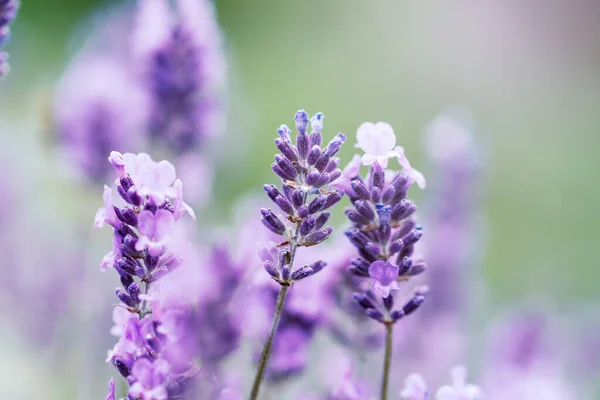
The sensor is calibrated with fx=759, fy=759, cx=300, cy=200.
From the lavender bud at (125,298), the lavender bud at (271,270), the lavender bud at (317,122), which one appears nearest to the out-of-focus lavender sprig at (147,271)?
the lavender bud at (125,298)

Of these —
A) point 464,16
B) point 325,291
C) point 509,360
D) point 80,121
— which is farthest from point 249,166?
point 464,16

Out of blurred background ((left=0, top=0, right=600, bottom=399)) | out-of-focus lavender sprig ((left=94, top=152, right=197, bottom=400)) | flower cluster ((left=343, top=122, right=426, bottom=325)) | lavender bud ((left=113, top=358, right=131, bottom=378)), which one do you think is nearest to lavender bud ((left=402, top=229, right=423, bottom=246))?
flower cluster ((left=343, top=122, right=426, bottom=325))

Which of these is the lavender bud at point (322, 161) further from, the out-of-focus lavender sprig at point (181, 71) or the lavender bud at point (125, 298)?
the out-of-focus lavender sprig at point (181, 71)

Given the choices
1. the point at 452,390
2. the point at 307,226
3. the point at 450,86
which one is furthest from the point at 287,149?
the point at 450,86

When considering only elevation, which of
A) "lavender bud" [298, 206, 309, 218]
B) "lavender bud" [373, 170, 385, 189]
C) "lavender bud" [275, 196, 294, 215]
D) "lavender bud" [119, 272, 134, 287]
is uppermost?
"lavender bud" [373, 170, 385, 189]

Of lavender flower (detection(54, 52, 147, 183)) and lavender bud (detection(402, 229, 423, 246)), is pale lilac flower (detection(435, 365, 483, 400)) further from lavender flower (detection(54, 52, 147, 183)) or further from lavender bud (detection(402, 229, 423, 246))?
lavender flower (detection(54, 52, 147, 183))

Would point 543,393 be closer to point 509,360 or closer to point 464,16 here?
point 509,360
